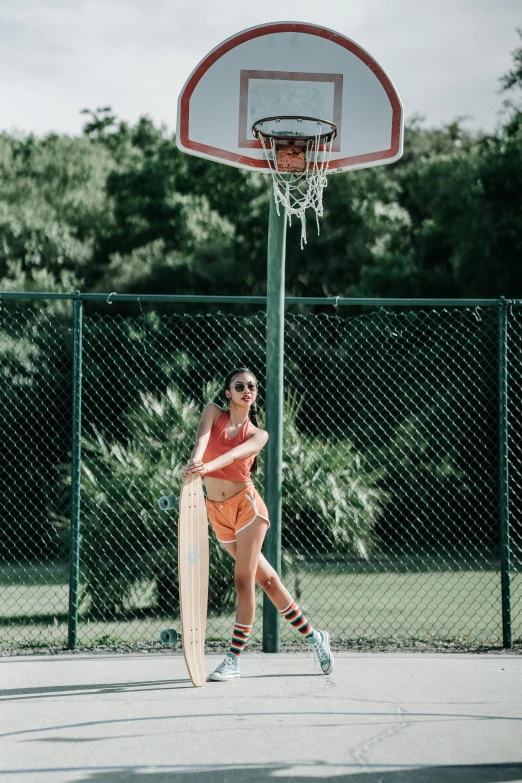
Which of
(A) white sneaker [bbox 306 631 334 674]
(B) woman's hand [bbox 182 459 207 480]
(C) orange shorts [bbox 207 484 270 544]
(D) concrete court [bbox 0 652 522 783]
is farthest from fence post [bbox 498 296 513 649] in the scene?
(B) woman's hand [bbox 182 459 207 480]

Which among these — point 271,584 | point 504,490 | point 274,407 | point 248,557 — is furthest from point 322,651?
Result: point 504,490

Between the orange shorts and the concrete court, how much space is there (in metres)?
0.89

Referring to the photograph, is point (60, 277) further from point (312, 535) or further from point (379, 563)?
point (312, 535)

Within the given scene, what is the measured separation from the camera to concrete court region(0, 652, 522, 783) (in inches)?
153

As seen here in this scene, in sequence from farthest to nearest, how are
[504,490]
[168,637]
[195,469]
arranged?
[504,490] < [168,637] < [195,469]

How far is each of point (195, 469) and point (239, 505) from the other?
40 centimetres

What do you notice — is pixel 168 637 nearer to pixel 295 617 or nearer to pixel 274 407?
pixel 295 617

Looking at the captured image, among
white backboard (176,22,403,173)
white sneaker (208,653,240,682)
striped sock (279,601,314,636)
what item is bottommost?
white sneaker (208,653,240,682)

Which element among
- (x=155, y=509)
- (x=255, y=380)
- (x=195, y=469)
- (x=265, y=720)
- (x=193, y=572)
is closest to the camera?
(x=265, y=720)

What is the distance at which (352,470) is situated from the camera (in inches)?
328

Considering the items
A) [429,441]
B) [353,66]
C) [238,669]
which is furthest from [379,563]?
[353,66]

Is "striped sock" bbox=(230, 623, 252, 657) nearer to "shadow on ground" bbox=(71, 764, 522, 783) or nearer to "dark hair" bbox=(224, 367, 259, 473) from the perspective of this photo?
"dark hair" bbox=(224, 367, 259, 473)

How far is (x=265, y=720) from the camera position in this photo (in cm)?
458

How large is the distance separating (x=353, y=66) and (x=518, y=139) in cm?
1302
